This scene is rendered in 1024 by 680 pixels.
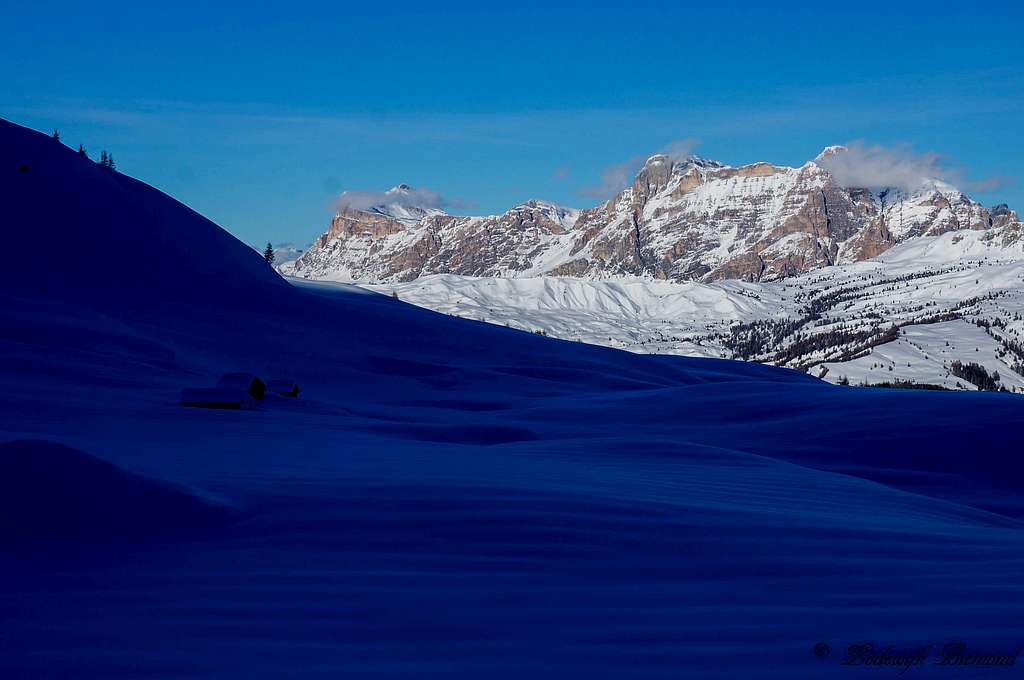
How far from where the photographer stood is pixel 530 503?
36.6 feet

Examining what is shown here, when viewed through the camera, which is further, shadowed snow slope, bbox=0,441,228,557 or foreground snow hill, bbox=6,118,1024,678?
shadowed snow slope, bbox=0,441,228,557

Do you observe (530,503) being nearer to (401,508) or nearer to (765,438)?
(401,508)

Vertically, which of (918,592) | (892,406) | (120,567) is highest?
(892,406)

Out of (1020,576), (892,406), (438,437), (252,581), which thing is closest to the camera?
(252,581)

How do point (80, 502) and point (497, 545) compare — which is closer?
point (497, 545)

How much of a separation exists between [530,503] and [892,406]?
2057cm

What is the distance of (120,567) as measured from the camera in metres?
8.59

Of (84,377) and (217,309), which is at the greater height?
(217,309)

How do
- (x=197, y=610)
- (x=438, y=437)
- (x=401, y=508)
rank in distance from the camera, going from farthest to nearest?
(x=438, y=437) → (x=401, y=508) → (x=197, y=610)

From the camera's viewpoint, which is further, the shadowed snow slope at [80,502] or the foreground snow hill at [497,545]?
the shadowed snow slope at [80,502]

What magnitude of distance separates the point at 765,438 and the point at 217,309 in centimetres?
3737

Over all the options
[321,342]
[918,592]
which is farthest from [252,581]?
[321,342]

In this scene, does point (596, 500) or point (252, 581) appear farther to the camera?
point (596, 500)

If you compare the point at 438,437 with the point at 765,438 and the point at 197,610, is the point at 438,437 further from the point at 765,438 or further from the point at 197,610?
the point at 197,610
